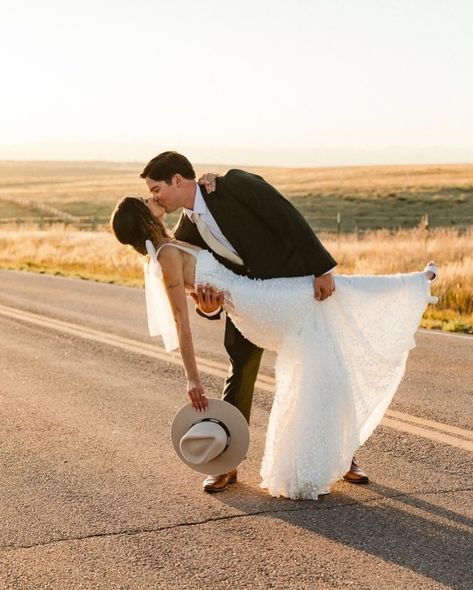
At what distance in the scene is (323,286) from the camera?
5.39 m

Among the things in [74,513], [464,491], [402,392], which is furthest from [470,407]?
[74,513]

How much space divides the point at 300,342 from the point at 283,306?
21 cm

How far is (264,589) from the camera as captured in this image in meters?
4.08

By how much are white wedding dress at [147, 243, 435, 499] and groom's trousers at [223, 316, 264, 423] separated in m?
0.21

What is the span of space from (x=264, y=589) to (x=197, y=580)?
282mm

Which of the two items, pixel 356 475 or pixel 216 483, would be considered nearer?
pixel 216 483

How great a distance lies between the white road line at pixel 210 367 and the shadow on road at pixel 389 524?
4.15 feet

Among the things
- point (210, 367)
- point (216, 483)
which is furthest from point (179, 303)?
point (210, 367)

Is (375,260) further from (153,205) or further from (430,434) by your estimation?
(153,205)

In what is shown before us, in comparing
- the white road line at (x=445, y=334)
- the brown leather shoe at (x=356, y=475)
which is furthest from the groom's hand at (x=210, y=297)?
the white road line at (x=445, y=334)

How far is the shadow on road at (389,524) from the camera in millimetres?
4383

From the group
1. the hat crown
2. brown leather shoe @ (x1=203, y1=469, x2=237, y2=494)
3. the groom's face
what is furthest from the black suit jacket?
brown leather shoe @ (x1=203, y1=469, x2=237, y2=494)

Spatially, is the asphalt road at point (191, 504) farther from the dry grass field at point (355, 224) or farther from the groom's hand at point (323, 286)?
the dry grass field at point (355, 224)

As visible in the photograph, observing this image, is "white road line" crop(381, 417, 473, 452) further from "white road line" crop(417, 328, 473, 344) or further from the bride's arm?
"white road line" crop(417, 328, 473, 344)
